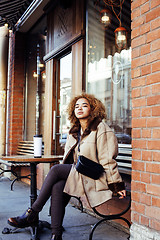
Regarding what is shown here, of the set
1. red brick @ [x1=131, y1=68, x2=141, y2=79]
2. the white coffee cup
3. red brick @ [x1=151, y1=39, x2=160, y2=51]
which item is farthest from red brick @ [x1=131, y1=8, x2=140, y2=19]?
the white coffee cup

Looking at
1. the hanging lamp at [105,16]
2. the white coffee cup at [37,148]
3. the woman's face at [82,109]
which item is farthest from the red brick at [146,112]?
the hanging lamp at [105,16]

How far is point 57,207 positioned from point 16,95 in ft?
16.9

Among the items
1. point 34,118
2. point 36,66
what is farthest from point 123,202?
point 36,66

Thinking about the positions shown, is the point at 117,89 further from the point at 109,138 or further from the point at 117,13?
the point at 109,138

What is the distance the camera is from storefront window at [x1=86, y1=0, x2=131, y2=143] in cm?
445

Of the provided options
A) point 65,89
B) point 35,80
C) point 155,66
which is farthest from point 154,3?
point 35,80

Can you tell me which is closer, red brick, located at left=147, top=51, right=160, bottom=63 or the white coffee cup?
red brick, located at left=147, top=51, right=160, bottom=63

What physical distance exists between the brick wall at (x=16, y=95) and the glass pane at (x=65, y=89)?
2234mm

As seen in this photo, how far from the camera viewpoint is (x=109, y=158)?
2725 millimetres

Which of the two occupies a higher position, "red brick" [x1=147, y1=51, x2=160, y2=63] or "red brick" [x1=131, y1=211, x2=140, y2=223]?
"red brick" [x1=147, y1=51, x2=160, y2=63]

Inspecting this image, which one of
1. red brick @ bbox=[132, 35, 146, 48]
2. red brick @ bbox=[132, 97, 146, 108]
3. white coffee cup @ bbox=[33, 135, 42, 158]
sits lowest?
white coffee cup @ bbox=[33, 135, 42, 158]

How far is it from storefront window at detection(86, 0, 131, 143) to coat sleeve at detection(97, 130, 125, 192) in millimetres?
1513

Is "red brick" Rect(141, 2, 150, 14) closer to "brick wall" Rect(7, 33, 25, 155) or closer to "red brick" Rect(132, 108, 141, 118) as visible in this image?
"red brick" Rect(132, 108, 141, 118)

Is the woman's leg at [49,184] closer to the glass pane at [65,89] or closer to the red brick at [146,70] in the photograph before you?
the red brick at [146,70]
